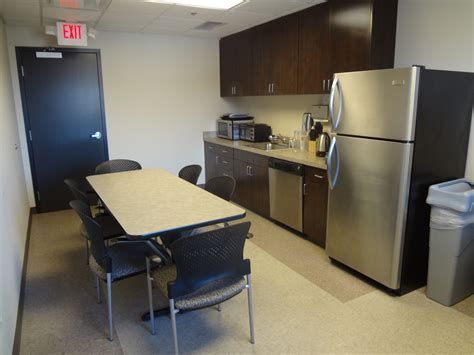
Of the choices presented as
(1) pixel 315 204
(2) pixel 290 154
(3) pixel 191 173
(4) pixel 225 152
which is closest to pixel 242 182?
(4) pixel 225 152

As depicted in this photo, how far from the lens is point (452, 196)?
2494mm

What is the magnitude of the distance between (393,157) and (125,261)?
203cm

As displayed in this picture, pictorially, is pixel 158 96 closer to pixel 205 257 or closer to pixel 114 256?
pixel 114 256

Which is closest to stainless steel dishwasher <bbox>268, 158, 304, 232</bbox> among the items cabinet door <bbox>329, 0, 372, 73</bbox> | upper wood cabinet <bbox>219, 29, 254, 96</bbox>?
cabinet door <bbox>329, 0, 372, 73</bbox>

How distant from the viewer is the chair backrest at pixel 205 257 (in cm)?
187

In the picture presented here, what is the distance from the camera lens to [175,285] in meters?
1.94

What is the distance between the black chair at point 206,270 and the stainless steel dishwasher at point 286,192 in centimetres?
179

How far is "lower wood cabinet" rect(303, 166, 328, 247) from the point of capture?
3.53m

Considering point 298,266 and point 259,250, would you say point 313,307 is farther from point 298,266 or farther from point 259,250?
point 259,250

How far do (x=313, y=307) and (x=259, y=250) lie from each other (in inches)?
42.8

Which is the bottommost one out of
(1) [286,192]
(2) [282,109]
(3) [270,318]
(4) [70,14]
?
(3) [270,318]

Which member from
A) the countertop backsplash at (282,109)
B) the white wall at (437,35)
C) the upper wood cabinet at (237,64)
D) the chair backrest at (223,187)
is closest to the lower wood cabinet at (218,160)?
the countertop backsplash at (282,109)

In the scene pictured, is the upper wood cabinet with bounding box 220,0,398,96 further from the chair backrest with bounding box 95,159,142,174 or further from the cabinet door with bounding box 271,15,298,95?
the chair backrest with bounding box 95,159,142,174

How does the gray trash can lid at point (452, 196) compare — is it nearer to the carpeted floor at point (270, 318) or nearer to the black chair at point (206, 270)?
the carpeted floor at point (270, 318)
